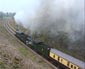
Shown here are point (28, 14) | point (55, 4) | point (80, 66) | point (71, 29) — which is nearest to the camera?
point (80, 66)

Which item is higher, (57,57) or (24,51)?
(57,57)

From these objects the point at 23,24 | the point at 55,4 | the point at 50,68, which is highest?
the point at 55,4

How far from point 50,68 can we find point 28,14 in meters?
A: 21.2

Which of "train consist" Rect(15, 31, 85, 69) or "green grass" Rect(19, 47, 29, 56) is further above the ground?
"train consist" Rect(15, 31, 85, 69)

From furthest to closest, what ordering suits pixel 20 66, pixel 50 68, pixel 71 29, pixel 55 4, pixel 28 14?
pixel 28 14 < pixel 55 4 < pixel 71 29 < pixel 50 68 < pixel 20 66

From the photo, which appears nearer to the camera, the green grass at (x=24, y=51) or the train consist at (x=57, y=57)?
the train consist at (x=57, y=57)

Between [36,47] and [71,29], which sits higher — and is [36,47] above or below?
below

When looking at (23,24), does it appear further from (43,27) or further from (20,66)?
(20,66)

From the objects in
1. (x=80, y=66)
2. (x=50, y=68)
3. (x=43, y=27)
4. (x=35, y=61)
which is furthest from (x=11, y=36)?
(x=80, y=66)

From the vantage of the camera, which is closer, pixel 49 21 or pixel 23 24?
pixel 49 21

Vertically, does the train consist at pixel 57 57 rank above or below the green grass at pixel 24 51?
above

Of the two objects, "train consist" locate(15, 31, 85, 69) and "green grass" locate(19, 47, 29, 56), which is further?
"green grass" locate(19, 47, 29, 56)

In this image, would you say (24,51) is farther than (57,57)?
Yes

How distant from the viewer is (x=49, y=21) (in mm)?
31609
